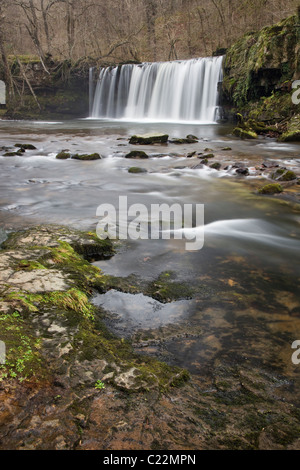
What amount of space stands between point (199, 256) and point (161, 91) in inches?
840

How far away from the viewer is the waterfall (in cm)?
2058

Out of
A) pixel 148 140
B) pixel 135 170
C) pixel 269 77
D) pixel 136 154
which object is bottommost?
pixel 135 170

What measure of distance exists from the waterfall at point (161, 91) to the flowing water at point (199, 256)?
1227 cm

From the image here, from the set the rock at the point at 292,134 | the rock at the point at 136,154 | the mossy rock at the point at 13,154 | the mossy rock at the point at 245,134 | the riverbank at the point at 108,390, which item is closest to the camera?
the riverbank at the point at 108,390

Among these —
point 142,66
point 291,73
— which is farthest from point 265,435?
point 142,66

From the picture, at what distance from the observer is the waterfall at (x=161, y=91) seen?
20578 mm

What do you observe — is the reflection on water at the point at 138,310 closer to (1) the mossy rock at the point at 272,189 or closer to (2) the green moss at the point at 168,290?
(2) the green moss at the point at 168,290

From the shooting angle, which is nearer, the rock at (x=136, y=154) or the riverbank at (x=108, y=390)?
the riverbank at (x=108, y=390)

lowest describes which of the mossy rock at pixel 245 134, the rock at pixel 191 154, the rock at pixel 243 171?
the rock at pixel 243 171

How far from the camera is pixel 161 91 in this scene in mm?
22703

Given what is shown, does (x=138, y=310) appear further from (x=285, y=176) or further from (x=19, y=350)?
(x=285, y=176)

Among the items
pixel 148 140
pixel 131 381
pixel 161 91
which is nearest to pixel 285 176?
pixel 131 381

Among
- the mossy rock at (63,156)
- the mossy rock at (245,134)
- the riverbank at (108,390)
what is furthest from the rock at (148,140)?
the riverbank at (108,390)

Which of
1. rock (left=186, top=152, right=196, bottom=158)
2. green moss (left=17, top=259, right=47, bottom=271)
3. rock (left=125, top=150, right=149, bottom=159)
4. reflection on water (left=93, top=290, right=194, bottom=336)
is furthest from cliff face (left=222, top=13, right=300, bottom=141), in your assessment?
green moss (left=17, top=259, right=47, bottom=271)
